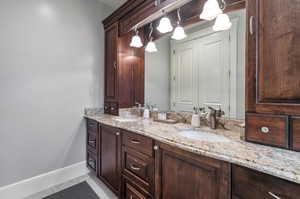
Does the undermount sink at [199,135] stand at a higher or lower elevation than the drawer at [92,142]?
higher

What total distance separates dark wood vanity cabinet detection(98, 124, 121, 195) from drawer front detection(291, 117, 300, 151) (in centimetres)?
140

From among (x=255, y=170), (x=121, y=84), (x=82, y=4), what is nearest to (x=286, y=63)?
(x=255, y=170)

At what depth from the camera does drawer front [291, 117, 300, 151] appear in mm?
885

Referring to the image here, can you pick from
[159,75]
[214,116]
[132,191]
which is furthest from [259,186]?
[159,75]

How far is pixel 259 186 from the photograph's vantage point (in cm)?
76

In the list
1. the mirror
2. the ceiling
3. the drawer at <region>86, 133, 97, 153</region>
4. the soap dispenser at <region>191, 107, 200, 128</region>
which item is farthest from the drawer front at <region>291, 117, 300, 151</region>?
the ceiling

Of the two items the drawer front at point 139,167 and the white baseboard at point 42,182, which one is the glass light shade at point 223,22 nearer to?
the drawer front at point 139,167

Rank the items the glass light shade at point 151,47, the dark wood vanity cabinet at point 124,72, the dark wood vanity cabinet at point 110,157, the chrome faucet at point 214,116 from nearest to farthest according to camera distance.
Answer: the chrome faucet at point 214,116 → the dark wood vanity cabinet at point 110,157 → the glass light shade at point 151,47 → the dark wood vanity cabinet at point 124,72

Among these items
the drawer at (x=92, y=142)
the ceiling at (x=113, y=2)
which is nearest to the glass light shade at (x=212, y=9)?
the ceiling at (x=113, y=2)

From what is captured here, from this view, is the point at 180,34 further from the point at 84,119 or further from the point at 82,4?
the point at 84,119

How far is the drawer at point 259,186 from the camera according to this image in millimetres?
681

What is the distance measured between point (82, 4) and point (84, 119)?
5.72 feet

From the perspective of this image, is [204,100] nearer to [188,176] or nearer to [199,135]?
[199,135]

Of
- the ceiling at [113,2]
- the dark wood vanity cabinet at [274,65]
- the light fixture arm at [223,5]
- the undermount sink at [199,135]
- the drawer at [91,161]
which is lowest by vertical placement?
the drawer at [91,161]
